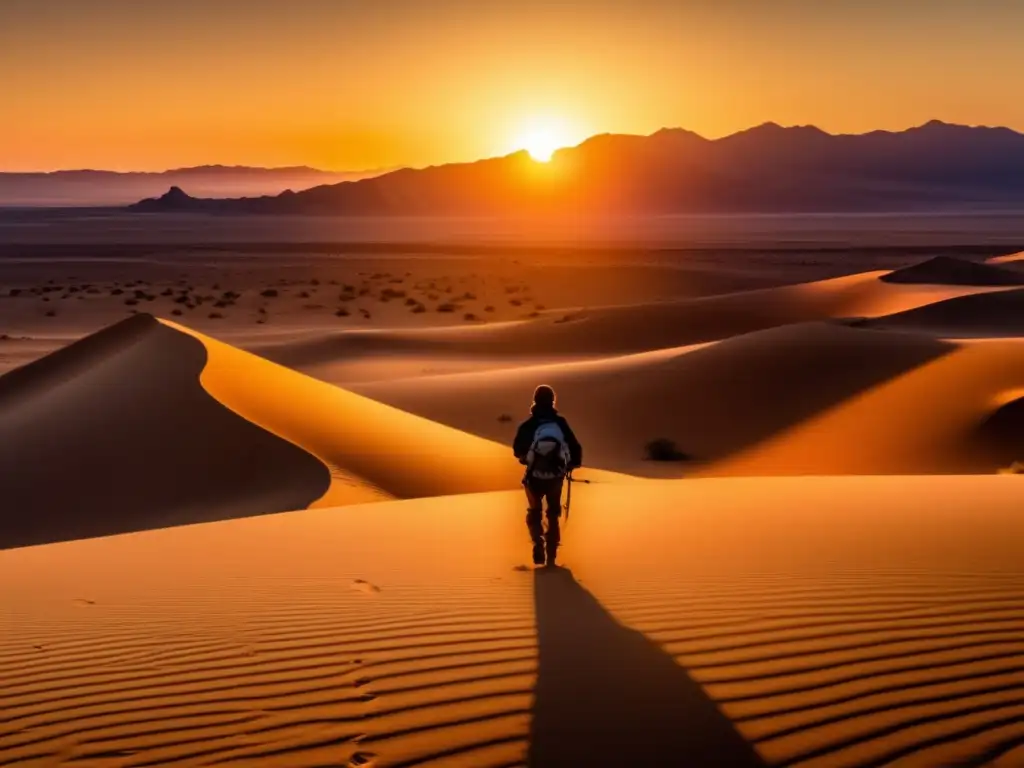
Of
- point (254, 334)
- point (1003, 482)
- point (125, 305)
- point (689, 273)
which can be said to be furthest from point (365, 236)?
point (1003, 482)

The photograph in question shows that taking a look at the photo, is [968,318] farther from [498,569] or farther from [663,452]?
[498,569]

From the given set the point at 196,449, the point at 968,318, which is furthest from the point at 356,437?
the point at 968,318

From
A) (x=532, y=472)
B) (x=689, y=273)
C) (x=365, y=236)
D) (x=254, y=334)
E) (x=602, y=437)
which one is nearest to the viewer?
(x=532, y=472)

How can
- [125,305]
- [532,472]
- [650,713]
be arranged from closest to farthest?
[650,713]
[532,472]
[125,305]

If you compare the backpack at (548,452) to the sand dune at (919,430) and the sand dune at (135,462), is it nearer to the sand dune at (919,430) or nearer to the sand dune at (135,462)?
the sand dune at (135,462)

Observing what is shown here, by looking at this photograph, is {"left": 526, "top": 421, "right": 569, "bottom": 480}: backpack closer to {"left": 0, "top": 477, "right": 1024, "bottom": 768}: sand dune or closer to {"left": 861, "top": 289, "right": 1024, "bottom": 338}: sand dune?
{"left": 0, "top": 477, "right": 1024, "bottom": 768}: sand dune

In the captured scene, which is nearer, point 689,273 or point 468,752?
point 468,752

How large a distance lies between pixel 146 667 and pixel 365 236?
13023 centimetres

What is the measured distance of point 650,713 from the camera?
14.3ft

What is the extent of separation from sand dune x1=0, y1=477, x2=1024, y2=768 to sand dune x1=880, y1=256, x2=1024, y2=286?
43.2m

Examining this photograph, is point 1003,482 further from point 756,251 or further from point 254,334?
point 756,251

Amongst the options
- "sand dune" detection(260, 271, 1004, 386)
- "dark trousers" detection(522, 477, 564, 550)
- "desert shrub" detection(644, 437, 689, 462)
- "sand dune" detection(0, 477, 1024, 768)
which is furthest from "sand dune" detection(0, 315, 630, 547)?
"sand dune" detection(260, 271, 1004, 386)

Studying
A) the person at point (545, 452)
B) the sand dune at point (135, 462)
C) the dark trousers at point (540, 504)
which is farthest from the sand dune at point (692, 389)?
the person at point (545, 452)

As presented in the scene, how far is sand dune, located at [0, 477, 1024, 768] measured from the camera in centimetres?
413
